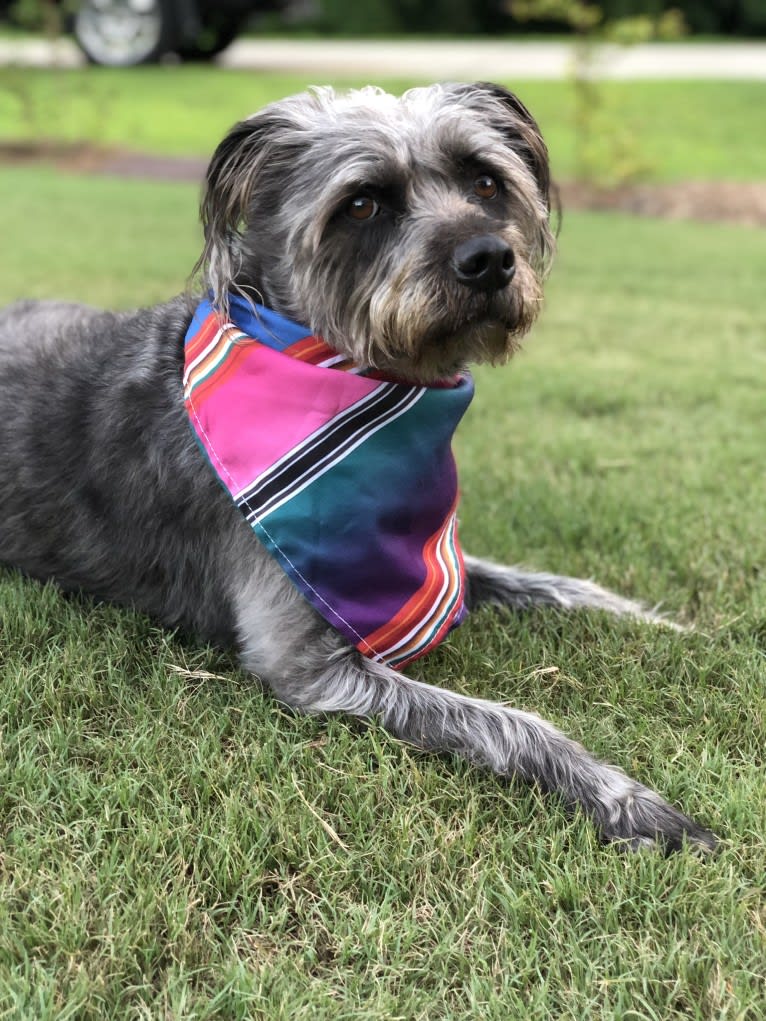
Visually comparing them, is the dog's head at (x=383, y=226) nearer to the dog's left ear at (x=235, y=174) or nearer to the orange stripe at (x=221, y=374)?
the dog's left ear at (x=235, y=174)

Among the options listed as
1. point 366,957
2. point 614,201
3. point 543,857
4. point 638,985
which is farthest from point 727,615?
point 614,201

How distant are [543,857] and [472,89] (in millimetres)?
2643

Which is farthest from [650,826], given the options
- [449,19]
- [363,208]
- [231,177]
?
[449,19]

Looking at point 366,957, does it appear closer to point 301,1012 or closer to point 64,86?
point 301,1012

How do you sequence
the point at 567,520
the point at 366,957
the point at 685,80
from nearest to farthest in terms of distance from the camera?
the point at 366,957, the point at 567,520, the point at 685,80

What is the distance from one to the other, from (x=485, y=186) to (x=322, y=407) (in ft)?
3.13

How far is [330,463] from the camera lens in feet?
10.7

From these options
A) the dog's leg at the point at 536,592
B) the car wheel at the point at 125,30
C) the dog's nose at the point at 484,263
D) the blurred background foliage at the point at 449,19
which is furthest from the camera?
the blurred background foliage at the point at 449,19

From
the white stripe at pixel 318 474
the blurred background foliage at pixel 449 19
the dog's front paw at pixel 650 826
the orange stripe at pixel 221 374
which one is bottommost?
the blurred background foliage at pixel 449 19

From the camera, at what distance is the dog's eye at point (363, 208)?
3.20 m

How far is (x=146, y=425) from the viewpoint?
3561mm

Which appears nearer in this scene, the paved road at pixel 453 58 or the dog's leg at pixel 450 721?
the dog's leg at pixel 450 721

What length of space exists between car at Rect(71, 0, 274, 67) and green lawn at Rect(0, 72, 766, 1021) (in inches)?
993

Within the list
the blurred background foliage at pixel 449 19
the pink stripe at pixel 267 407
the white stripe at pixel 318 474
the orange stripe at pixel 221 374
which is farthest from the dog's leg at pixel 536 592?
the blurred background foliage at pixel 449 19
